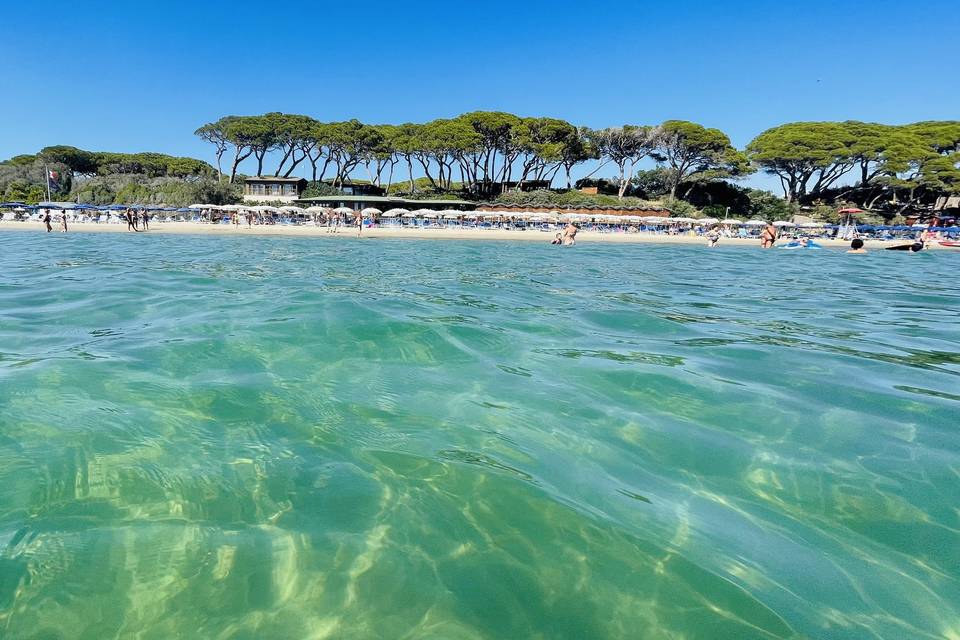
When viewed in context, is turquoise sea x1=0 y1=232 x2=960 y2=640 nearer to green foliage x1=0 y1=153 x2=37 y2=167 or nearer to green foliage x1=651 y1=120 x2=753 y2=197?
green foliage x1=651 y1=120 x2=753 y2=197

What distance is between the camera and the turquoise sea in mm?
1789

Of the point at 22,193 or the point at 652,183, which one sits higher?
the point at 652,183

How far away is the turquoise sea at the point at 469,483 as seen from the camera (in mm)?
1789

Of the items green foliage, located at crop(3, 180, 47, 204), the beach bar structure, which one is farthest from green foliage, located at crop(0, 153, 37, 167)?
the beach bar structure

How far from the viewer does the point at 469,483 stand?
2.52 metres

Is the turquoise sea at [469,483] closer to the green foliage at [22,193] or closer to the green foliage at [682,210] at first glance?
the green foliage at [682,210]

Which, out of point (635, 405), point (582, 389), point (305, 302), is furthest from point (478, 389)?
point (305, 302)

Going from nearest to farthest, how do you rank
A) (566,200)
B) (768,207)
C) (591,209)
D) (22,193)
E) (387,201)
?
(387,201)
(591,209)
(566,200)
(768,207)
(22,193)

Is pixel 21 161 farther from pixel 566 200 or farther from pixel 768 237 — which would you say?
pixel 768 237

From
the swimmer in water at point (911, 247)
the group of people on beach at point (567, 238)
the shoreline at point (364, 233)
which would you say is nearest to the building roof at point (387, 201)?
the shoreline at point (364, 233)

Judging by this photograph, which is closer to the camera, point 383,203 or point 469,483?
point 469,483

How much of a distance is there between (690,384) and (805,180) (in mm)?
62965

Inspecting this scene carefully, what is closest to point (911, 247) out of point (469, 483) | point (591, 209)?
point (591, 209)

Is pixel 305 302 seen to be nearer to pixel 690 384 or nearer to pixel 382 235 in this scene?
pixel 690 384
